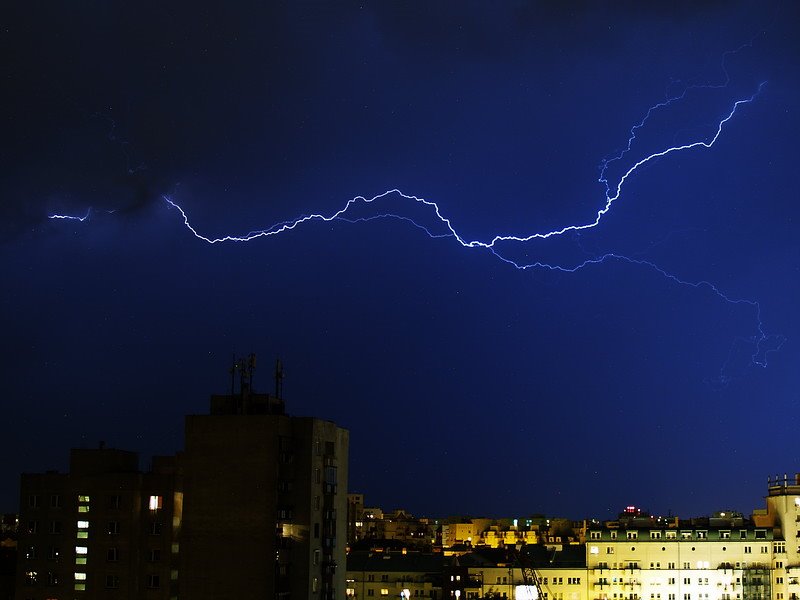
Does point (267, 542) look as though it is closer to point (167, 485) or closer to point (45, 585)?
point (167, 485)

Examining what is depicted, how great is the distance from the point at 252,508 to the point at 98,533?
12.9 meters

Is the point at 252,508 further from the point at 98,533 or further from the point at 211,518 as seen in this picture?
the point at 98,533

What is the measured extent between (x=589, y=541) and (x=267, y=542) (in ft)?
194

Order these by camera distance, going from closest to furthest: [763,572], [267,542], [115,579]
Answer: [267,542] → [115,579] → [763,572]

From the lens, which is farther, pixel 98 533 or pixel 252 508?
pixel 98 533

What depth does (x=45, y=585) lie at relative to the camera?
6147 centimetres

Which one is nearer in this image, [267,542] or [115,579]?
[267,542]

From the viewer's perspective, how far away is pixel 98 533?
6097cm

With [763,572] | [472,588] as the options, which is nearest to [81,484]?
[472,588]

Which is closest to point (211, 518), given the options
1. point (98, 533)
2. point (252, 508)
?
point (252, 508)

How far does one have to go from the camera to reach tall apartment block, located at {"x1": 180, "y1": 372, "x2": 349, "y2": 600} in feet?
170

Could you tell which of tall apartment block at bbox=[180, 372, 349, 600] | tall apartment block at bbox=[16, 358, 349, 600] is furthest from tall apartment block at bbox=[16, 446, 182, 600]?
tall apartment block at bbox=[180, 372, 349, 600]

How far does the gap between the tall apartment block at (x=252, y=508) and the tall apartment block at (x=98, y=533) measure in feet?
28.4

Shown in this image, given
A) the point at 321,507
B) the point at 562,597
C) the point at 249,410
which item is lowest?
the point at 562,597
